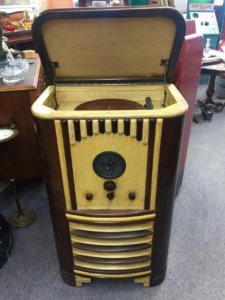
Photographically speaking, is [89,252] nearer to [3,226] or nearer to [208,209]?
[3,226]

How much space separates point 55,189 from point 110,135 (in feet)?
1.11

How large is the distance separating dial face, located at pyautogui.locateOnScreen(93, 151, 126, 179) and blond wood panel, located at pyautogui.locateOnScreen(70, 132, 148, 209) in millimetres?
15

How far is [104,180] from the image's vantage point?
0.98 meters

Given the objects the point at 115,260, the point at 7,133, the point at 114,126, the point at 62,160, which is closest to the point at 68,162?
the point at 62,160

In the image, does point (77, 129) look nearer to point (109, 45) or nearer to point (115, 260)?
point (109, 45)

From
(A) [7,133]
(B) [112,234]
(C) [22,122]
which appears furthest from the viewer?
(C) [22,122]

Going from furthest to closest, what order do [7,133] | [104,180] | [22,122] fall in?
[22,122] < [7,133] < [104,180]

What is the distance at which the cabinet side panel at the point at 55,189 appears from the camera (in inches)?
34.9

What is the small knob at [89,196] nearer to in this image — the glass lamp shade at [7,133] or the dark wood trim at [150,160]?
the dark wood trim at [150,160]

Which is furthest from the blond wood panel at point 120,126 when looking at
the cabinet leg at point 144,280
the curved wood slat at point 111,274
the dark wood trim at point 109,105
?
the cabinet leg at point 144,280

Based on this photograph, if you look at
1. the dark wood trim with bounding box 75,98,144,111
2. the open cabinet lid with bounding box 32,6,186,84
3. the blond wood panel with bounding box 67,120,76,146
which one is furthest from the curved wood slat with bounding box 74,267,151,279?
Answer: the open cabinet lid with bounding box 32,6,186,84

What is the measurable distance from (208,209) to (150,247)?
2.73ft

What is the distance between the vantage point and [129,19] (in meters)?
0.93

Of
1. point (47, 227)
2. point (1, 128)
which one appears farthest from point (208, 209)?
point (1, 128)
